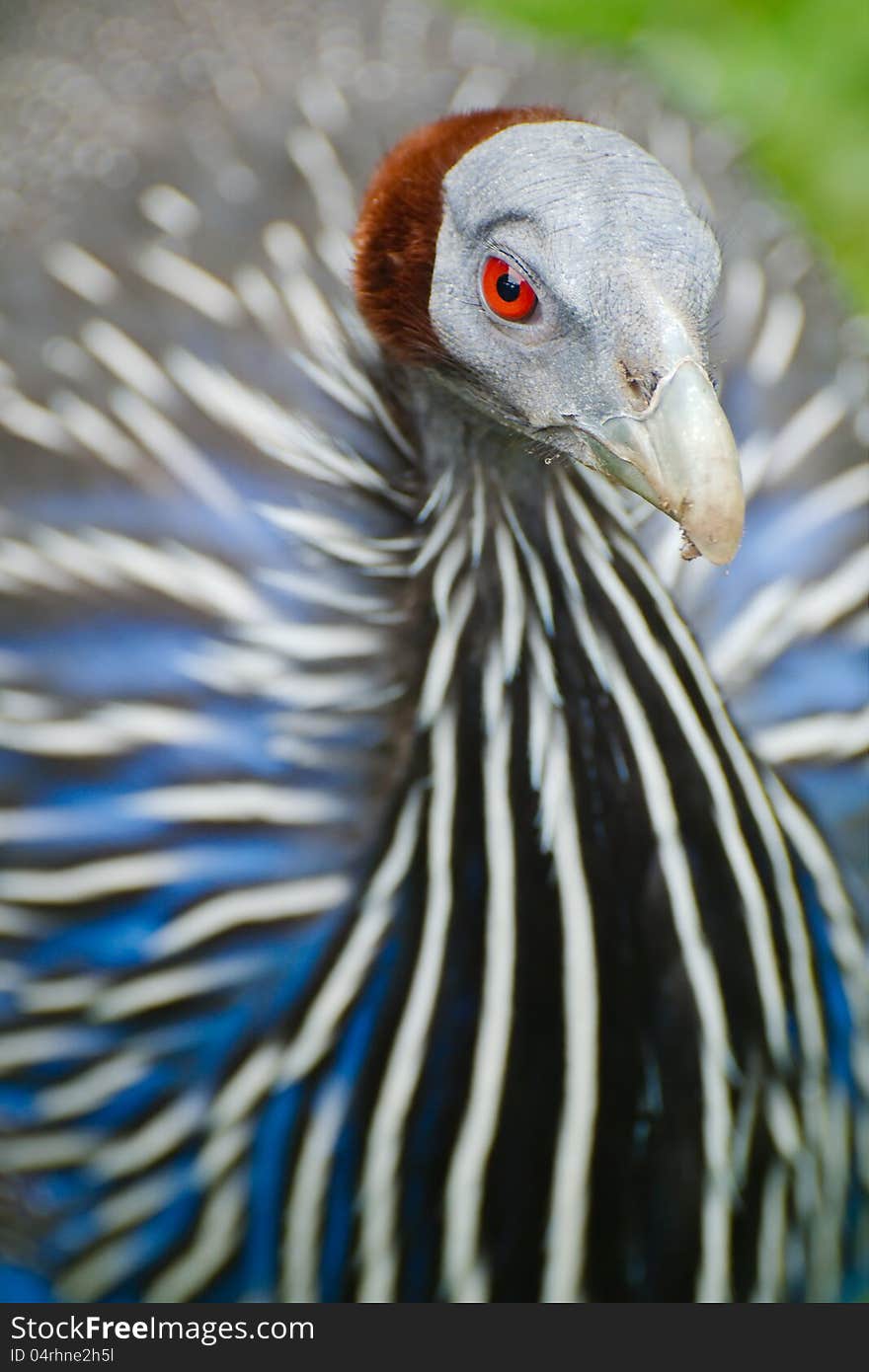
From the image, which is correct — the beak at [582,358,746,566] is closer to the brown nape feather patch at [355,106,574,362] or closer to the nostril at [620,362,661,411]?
the nostril at [620,362,661,411]

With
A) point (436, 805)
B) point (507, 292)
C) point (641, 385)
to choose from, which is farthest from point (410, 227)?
point (436, 805)

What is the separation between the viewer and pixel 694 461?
2.53ft

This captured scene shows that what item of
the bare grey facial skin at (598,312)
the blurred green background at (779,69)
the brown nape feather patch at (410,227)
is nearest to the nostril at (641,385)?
the bare grey facial skin at (598,312)

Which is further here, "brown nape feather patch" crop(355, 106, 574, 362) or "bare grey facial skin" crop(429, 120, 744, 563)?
"brown nape feather patch" crop(355, 106, 574, 362)

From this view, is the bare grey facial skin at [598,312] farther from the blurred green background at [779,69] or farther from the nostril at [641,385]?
the blurred green background at [779,69]

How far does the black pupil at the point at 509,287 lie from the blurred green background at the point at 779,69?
1.16 metres

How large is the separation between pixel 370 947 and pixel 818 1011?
0.29 metres

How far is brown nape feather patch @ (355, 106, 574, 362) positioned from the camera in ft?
2.99

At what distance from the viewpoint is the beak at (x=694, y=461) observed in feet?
2.53

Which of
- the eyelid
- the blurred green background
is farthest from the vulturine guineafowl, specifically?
the blurred green background

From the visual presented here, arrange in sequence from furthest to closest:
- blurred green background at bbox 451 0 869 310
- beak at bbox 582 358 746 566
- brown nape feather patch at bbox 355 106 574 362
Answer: blurred green background at bbox 451 0 869 310 → brown nape feather patch at bbox 355 106 574 362 → beak at bbox 582 358 746 566

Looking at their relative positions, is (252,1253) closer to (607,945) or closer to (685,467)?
(607,945)

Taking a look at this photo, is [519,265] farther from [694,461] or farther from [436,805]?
[436,805]

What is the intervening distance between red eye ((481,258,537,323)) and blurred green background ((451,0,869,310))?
116 cm
